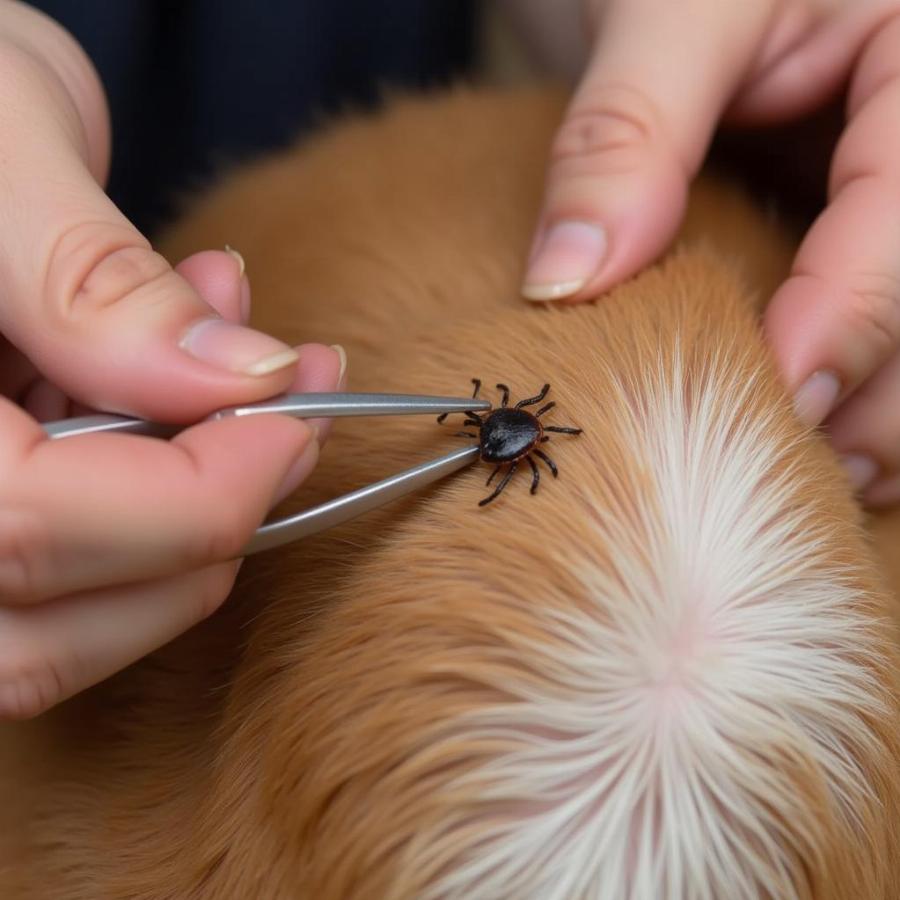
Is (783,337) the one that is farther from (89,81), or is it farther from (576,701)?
(89,81)

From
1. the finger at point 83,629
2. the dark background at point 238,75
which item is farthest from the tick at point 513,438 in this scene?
the dark background at point 238,75

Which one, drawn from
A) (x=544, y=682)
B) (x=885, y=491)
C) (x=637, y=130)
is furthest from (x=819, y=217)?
(x=544, y=682)

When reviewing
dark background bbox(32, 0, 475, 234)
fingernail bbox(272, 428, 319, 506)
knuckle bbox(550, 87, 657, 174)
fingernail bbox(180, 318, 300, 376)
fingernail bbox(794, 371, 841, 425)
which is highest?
dark background bbox(32, 0, 475, 234)

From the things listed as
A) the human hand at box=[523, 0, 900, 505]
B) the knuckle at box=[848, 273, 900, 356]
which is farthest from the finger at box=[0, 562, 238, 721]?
the knuckle at box=[848, 273, 900, 356]

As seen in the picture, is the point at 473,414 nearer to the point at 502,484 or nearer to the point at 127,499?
the point at 502,484

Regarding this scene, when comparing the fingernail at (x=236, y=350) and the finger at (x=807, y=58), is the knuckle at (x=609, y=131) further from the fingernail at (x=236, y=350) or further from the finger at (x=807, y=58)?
the fingernail at (x=236, y=350)

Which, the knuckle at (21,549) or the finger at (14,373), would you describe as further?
the finger at (14,373)

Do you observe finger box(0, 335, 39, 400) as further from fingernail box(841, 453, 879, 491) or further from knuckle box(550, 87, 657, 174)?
fingernail box(841, 453, 879, 491)
